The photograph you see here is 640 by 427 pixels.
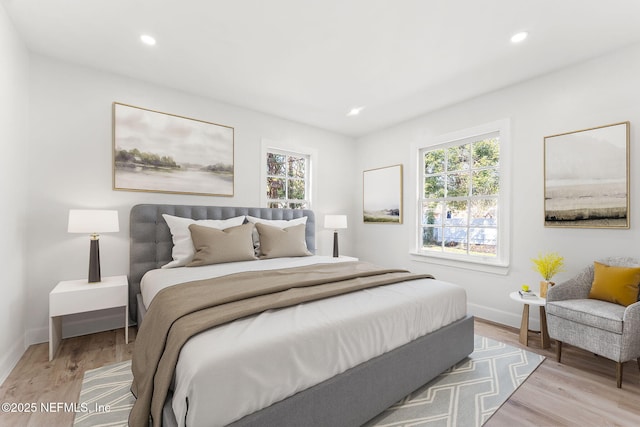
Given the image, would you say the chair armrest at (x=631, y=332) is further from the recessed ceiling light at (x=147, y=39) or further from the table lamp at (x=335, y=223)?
the recessed ceiling light at (x=147, y=39)

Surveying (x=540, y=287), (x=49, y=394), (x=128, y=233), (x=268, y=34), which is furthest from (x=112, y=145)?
(x=540, y=287)

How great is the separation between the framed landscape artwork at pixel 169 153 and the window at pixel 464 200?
8.87 feet

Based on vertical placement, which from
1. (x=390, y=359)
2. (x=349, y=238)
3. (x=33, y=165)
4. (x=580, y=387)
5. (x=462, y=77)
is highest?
(x=462, y=77)

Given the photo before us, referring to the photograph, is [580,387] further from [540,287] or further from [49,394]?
[49,394]

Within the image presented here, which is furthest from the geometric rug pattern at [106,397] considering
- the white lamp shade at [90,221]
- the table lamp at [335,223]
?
the table lamp at [335,223]

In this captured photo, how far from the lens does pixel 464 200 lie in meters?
3.58

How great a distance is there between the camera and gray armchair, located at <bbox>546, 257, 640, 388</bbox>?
191cm

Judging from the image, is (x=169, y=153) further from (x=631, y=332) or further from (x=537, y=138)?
(x=631, y=332)

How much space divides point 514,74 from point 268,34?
95.5 inches

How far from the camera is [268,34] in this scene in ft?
7.52

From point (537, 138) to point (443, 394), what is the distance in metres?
2.62

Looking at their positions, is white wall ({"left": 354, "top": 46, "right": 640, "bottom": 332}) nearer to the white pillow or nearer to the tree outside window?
the tree outside window

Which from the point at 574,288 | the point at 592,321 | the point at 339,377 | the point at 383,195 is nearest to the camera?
the point at 339,377

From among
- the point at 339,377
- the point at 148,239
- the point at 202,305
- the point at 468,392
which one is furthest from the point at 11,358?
the point at 468,392
